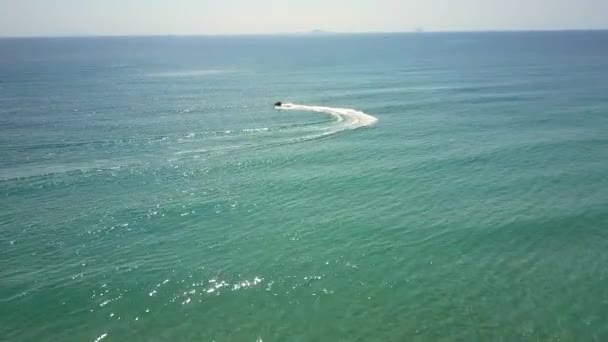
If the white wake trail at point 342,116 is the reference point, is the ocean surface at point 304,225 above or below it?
below

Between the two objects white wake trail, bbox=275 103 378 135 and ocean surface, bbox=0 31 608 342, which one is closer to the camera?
ocean surface, bbox=0 31 608 342

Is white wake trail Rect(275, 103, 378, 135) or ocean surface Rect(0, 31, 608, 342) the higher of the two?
white wake trail Rect(275, 103, 378, 135)

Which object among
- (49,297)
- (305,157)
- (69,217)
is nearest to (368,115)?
(305,157)

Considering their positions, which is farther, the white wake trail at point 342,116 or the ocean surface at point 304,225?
the white wake trail at point 342,116

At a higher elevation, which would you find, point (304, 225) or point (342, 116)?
point (342, 116)
